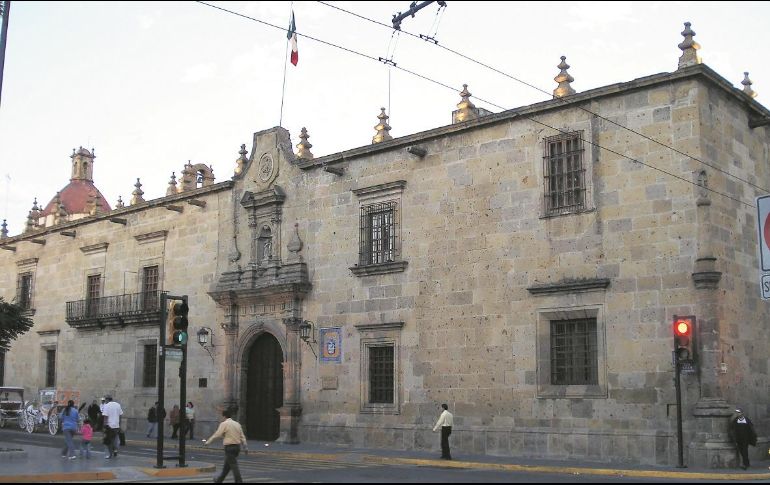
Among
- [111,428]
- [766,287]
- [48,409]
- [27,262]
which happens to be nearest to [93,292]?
[48,409]

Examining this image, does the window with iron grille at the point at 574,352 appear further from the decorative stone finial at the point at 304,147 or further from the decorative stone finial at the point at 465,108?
the decorative stone finial at the point at 304,147

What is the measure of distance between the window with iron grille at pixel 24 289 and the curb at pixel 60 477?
26.9 m

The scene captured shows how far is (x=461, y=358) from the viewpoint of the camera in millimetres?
24062

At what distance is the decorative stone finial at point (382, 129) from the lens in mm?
27672

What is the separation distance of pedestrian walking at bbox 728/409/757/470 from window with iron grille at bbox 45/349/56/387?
96.7ft

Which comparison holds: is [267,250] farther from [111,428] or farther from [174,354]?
[174,354]

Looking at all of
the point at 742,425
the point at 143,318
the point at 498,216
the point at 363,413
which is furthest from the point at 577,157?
the point at 143,318

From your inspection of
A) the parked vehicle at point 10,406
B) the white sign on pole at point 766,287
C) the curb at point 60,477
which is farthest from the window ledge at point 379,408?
the parked vehicle at point 10,406

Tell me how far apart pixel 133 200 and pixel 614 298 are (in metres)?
22.3

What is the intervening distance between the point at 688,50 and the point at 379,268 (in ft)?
33.6

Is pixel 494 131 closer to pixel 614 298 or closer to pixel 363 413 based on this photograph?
pixel 614 298

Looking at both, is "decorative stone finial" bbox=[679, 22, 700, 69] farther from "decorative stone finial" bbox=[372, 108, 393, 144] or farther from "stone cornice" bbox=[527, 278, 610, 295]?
"decorative stone finial" bbox=[372, 108, 393, 144]

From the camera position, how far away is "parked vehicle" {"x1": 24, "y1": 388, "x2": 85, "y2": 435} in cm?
3374

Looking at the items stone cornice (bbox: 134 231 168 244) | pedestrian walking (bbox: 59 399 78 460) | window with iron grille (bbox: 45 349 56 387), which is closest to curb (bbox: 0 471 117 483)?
pedestrian walking (bbox: 59 399 78 460)
